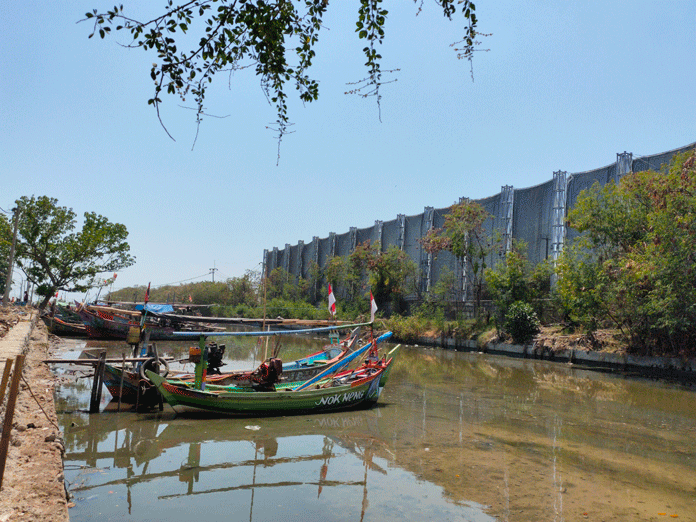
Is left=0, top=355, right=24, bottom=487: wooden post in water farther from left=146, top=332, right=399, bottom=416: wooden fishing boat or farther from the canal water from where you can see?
left=146, top=332, right=399, bottom=416: wooden fishing boat

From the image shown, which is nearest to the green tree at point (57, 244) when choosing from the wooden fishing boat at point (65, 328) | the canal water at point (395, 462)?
the wooden fishing boat at point (65, 328)

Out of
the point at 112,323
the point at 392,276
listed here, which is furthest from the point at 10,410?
the point at 392,276

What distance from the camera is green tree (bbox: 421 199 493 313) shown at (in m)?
30.0

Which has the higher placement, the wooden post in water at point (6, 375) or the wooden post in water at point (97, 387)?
the wooden post in water at point (6, 375)

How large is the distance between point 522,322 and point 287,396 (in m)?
17.5

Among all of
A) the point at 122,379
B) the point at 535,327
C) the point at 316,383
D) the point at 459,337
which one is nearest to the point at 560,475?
the point at 316,383

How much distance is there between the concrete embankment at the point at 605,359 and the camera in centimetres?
1802

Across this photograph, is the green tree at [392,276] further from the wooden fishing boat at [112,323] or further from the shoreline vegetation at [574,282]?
the wooden fishing boat at [112,323]

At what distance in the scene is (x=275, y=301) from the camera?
51.0 meters

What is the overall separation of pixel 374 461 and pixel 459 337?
2284cm

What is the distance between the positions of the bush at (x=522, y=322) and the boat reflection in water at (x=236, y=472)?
17010 millimetres

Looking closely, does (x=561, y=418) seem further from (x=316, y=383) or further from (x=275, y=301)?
(x=275, y=301)

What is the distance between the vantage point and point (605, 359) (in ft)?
Answer: 68.0

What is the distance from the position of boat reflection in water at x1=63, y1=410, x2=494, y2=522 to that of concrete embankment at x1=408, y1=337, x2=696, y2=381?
13722mm
